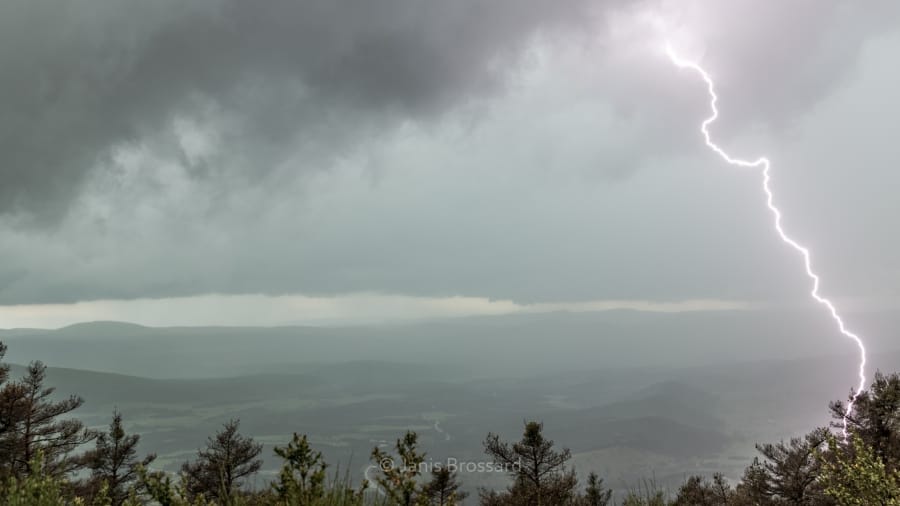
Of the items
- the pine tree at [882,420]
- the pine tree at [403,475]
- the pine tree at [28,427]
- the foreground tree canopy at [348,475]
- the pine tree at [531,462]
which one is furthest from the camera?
the pine tree at [531,462]

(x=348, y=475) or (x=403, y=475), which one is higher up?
(x=403, y=475)

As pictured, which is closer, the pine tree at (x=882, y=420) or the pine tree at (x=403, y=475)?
the pine tree at (x=403, y=475)

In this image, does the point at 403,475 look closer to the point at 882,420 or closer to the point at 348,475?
the point at 348,475

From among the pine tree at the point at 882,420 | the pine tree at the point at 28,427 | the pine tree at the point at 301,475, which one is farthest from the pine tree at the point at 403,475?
the pine tree at the point at 882,420

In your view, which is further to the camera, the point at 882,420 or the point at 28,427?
the point at 882,420

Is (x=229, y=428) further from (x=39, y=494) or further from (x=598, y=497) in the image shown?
(x=39, y=494)

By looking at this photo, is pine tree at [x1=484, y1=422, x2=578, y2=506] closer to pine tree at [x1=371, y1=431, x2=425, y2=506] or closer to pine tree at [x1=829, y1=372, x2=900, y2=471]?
pine tree at [x1=829, y1=372, x2=900, y2=471]

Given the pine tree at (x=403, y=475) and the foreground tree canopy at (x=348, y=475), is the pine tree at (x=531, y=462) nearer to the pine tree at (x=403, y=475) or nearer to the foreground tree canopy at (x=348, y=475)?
the foreground tree canopy at (x=348, y=475)

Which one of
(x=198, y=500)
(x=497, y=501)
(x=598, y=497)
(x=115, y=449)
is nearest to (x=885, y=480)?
(x=198, y=500)

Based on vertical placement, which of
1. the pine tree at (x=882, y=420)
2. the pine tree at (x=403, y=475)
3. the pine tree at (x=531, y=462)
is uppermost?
the pine tree at (x=403, y=475)

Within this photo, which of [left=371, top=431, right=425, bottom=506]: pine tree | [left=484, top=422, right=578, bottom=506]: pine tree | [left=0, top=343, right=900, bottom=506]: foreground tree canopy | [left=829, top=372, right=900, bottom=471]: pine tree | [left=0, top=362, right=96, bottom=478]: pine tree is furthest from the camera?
[left=484, top=422, right=578, bottom=506]: pine tree

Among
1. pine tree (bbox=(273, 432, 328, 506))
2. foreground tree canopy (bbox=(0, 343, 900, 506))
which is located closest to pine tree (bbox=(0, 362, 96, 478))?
foreground tree canopy (bbox=(0, 343, 900, 506))

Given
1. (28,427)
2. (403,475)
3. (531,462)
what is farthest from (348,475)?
(531,462)
